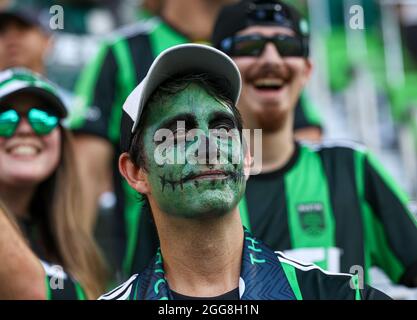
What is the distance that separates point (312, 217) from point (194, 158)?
71cm

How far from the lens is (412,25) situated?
426cm

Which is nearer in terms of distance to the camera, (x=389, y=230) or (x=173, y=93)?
(x=173, y=93)

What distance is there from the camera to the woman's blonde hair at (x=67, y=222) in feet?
8.15

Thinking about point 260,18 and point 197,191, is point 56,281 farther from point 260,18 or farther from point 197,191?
point 260,18

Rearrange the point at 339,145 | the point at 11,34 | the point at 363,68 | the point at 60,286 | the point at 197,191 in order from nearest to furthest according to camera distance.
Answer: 1. the point at 197,191
2. the point at 60,286
3. the point at 339,145
4. the point at 11,34
5. the point at 363,68

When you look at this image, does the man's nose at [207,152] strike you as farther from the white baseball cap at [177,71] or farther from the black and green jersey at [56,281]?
the black and green jersey at [56,281]

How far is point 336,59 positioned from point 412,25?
0.46 m

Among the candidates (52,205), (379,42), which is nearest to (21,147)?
(52,205)

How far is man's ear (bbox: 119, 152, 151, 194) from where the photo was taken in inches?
70.5

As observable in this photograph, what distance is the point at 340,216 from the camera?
229 cm

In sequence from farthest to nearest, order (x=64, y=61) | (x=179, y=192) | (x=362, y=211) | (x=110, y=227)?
(x=64, y=61) < (x=110, y=227) < (x=362, y=211) < (x=179, y=192)

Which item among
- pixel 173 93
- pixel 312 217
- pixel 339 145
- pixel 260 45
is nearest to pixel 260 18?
pixel 260 45

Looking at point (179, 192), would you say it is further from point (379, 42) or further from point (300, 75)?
point (379, 42)

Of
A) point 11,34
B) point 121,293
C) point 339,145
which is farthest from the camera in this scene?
point 11,34
